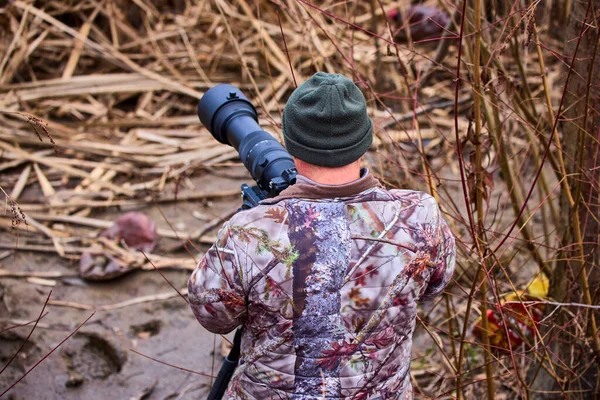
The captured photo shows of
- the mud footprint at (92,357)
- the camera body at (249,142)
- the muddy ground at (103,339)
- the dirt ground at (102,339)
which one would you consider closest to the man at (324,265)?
the camera body at (249,142)

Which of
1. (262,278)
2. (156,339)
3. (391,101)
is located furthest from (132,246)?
(262,278)

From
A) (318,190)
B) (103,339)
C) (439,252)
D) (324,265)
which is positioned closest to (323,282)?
(324,265)

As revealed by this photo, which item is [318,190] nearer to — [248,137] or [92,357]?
[248,137]

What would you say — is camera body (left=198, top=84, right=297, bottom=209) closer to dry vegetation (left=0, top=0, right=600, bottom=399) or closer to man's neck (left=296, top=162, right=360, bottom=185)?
man's neck (left=296, top=162, right=360, bottom=185)

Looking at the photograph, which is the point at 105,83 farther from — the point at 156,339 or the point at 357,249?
the point at 357,249

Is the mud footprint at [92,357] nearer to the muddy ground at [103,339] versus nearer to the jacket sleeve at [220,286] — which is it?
the muddy ground at [103,339]

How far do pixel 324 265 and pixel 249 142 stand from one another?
635 mm

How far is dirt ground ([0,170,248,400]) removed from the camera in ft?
10.2

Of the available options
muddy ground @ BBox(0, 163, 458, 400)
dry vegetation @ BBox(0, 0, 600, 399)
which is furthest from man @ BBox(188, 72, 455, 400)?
muddy ground @ BBox(0, 163, 458, 400)

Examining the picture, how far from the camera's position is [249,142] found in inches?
80.0

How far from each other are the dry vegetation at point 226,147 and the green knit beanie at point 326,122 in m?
0.96

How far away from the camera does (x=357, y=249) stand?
4.99 feet

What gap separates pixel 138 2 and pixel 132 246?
283 cm

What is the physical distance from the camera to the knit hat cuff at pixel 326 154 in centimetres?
149
